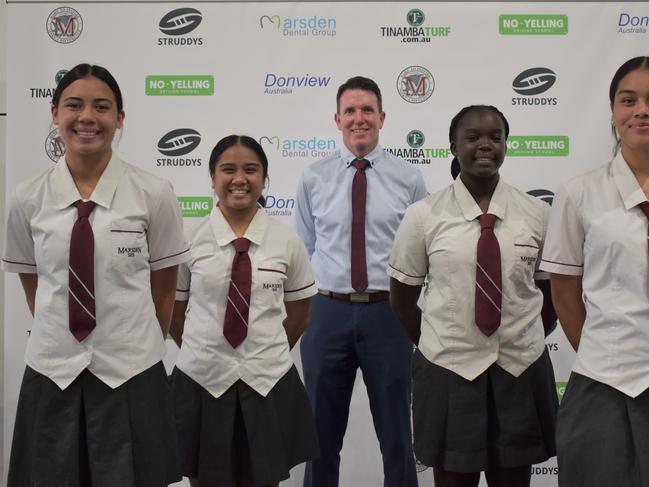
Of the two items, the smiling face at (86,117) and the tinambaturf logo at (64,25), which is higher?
the tinambaturf logo at (64,25)

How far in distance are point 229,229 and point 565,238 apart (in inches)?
47.3

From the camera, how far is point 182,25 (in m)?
3.94

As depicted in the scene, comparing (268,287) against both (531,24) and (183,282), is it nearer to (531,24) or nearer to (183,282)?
(183,282)

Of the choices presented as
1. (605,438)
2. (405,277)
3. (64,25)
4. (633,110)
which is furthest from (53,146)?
(605,438)

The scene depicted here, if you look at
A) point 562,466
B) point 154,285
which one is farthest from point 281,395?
point 562,466

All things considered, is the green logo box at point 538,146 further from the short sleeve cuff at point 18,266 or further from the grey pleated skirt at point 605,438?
the short sleeve cuff at point 18,266

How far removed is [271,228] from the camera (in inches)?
111

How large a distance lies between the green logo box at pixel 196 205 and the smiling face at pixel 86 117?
1715mm

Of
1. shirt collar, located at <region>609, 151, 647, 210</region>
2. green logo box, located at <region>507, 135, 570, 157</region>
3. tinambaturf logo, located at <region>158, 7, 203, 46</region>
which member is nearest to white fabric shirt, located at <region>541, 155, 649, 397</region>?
shirt collar, located at <region>609, 151, 647, 210</region>

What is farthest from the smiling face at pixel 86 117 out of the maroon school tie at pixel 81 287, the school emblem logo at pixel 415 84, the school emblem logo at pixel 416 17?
the school emblem logo at pixel 416 17

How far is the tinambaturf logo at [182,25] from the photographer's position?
12.9 feet

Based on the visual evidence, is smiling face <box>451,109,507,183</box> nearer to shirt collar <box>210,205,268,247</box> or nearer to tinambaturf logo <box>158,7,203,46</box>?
shirt collar <box>210,205,268,247</box>

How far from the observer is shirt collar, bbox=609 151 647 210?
6.58 ft

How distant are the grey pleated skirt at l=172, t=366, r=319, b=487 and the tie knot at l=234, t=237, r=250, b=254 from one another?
18.3 inches
